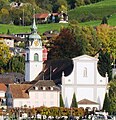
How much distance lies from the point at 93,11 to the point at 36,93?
88638 millimetres

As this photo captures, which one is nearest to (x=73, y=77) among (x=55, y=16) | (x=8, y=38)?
(x=8, y=38)

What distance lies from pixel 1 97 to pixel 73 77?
7088 millimetres

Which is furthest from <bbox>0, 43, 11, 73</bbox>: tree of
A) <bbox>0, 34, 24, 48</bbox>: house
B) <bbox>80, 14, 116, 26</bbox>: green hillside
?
<bbox>80, 14, 116, 26</bbox>: green hillside

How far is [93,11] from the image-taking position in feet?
610

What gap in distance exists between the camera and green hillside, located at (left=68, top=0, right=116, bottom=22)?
182250 millimetres

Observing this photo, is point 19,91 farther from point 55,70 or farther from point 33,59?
point 33,59

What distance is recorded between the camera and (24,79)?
11144cm

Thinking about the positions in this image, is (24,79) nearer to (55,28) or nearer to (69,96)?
(69,96)

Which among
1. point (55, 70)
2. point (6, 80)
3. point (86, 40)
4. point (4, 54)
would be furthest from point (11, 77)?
point (4, 54)

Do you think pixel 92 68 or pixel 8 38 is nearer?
pixel 92 68

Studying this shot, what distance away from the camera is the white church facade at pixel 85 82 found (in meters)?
100

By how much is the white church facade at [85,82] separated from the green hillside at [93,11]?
3080 inches

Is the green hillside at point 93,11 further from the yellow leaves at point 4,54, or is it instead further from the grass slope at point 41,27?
the yellow leaves at point 4,54

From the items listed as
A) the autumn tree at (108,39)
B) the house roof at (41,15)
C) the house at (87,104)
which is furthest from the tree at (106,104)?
the house roof at (41,15)
